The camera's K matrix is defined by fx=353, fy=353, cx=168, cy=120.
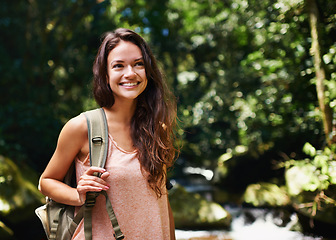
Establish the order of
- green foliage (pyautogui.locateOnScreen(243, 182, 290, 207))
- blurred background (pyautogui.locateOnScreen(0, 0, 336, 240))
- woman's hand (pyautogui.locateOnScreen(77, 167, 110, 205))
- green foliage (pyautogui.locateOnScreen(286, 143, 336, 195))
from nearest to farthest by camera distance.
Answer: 1. woman's hand (pyautogui.locateOnScreen(77, 167, 110, 205))
2. green foliage (pyautogui.locateOnScreen(286, 143, 336, 195))
3. blurred background (pyautogui.locateOnScreen(0, 0, 336, 240))
4. green foliage (pyautogui.locateOnScreen(243, 182, 290, 207))

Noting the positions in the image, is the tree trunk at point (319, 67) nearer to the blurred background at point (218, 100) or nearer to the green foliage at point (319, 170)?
the blurred background at point (218, 100)

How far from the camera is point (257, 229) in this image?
7934 millimetres

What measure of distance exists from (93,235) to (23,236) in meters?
5.66

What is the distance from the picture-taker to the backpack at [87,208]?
4.98 ft

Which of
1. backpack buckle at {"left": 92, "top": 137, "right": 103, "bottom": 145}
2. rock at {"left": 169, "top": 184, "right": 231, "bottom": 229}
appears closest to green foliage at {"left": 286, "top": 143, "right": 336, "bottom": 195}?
backpack buckle at {"left": 92, "top": 137, "right": 103, "bottom": 145}

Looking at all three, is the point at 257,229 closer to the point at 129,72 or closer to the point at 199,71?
the point at 199,71

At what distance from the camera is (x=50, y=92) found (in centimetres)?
1015

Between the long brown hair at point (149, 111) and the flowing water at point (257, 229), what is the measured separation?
227 inches

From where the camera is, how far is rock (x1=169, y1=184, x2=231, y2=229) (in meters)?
7.89

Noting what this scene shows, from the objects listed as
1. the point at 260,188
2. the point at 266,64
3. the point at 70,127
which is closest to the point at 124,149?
the point at 70,127

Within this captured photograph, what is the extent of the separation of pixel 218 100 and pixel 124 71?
371 inches

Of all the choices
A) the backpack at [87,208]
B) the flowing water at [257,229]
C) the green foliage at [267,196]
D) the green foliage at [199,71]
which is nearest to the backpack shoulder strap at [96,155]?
the backpack at [87,208]

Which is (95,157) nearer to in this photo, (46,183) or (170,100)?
(46,183)

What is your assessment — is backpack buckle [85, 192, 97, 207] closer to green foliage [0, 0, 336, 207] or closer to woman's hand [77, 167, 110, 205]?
woman's hand [77, 167, 110, 205]
